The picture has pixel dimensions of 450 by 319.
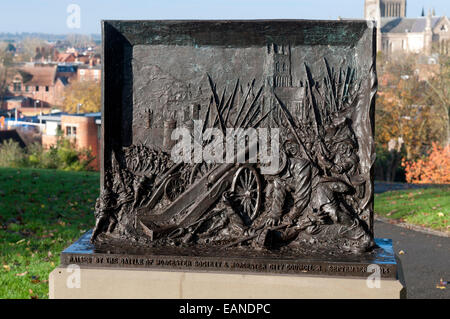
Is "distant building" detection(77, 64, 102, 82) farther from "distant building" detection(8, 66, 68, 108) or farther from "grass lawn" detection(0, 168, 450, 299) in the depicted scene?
"grass lawn" detection(0, 168, 450, 299)

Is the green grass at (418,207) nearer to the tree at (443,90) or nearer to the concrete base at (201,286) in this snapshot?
the concrete base at (201,286)

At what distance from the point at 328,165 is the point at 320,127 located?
409mm

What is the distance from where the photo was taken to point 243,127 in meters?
6.47

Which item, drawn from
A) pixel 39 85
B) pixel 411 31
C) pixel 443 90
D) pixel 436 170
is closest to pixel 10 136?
pixel 443 90

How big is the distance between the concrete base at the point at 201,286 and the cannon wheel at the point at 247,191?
0.80 metres

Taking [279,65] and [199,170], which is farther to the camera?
[199,170]

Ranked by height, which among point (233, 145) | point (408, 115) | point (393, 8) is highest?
point (393, 8)

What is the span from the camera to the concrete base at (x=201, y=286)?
5848 millimetres

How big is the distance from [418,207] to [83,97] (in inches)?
2389

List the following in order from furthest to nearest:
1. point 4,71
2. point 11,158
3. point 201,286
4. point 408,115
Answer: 1. point 4,71
2. point 408,115
3. point 11,158
4. point 201,286

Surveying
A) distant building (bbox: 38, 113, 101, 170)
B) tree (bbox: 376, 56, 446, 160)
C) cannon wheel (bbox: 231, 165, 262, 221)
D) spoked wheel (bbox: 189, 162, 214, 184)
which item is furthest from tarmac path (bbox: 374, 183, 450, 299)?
distant building (bbox: 38, 113, 101, 170)

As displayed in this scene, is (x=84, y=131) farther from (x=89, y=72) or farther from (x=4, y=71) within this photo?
(x=89, y=72)
